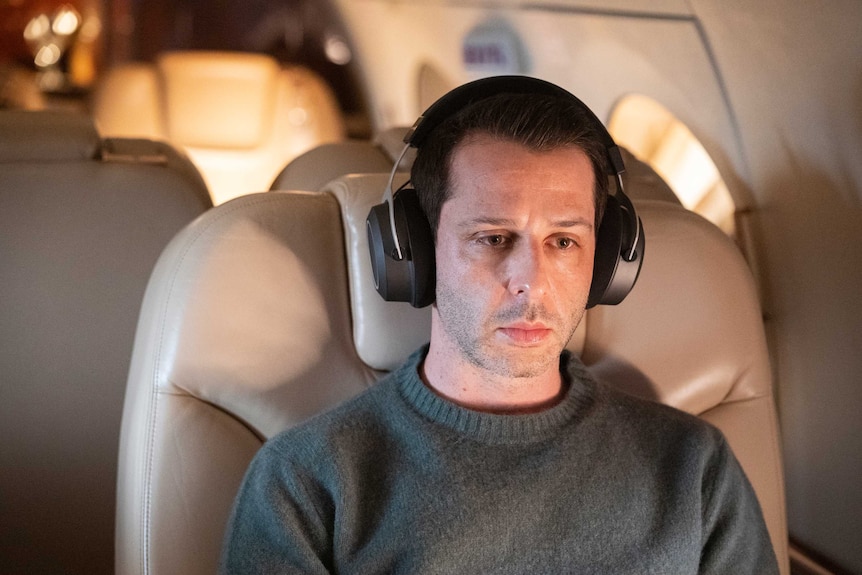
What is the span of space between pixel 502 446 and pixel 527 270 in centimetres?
25

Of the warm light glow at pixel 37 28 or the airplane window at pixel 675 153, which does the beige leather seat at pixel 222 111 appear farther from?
the airplane window at pixel 675 153

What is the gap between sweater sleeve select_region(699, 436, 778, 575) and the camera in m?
1.27

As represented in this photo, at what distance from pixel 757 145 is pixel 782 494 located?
795 millimetres

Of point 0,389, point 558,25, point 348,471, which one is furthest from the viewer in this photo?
point 558,25

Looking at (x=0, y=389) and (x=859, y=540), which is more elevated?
(x=0, y=389)

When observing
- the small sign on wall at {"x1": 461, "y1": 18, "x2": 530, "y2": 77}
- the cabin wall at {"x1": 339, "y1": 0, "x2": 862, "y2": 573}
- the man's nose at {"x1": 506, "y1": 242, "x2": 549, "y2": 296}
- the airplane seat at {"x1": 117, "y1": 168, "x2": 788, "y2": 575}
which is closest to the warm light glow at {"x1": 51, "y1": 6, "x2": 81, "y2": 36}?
the small sign on wall at {"x1": 461, "y1": 18, "x2": 530, "y2": 77}

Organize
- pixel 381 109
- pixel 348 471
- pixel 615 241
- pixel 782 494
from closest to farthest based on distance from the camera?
pixel 348 471 → pixel 615 241 → pixel 782 494 → pixel 381 109

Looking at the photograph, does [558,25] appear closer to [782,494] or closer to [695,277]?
[695,277]

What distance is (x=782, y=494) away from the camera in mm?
1473

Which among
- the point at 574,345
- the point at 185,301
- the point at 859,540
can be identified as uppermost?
the point at 185,301

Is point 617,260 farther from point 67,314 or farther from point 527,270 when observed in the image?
point 67,314

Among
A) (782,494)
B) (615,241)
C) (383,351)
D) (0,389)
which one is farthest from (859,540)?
(0,389)

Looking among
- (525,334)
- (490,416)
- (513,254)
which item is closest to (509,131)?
(513,254)

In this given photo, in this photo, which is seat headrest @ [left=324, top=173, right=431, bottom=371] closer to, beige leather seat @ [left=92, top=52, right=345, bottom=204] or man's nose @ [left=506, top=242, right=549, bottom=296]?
man's nose @ [left=506, top=242, right=549, bottom=296]
